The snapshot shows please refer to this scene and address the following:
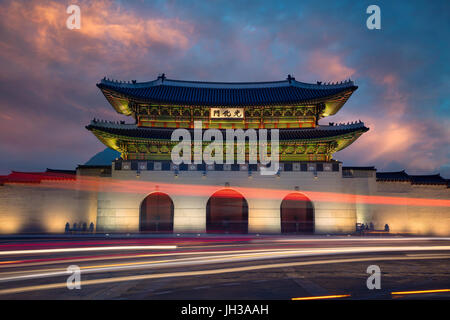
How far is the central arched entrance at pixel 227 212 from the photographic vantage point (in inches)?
836

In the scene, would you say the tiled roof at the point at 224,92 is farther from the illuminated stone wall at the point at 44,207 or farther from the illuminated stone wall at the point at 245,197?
the illuminated stone wall at the point at 44,207

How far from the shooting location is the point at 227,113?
2298cm

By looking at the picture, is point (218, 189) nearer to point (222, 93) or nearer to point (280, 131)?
point (280, 131)

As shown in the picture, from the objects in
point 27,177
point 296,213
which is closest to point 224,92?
point 296,213

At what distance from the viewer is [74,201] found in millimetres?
20859

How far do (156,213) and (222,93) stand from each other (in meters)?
13.0

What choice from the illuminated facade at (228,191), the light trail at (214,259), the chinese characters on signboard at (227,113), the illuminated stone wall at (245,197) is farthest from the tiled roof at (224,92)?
the light trail at (214,259)

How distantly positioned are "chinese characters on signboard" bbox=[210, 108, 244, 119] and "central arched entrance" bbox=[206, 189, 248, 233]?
6484 mm

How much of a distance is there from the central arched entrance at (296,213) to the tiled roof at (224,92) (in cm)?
807

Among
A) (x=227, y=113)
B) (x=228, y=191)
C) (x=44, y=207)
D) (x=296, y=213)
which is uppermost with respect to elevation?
(x=227, y=113)

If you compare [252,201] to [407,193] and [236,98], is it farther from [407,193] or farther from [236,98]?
[407,193]

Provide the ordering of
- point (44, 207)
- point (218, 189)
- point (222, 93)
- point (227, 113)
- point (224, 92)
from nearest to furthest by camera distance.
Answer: point (44, 207)
point (218, 189)
point (227, 113)
point (222, 93)
point (224, 92)
